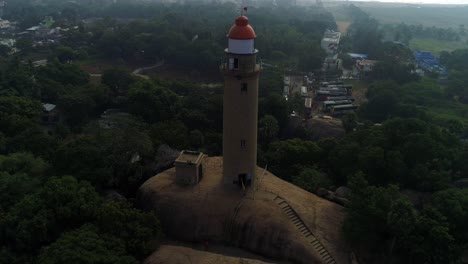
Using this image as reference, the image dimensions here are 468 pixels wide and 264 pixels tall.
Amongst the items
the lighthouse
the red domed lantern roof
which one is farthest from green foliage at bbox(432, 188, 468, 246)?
the red domed lantern roof

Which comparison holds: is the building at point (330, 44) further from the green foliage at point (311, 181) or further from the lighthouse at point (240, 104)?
the lighthouse at point (240, 104)

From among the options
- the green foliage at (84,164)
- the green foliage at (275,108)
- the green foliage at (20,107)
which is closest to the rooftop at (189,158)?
the green foliage at (84,164)

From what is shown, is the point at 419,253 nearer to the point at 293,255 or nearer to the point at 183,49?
the point at 293,255

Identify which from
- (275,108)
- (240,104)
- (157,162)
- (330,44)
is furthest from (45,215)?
(330,44)

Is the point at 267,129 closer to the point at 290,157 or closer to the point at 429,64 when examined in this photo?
the point at 290,157

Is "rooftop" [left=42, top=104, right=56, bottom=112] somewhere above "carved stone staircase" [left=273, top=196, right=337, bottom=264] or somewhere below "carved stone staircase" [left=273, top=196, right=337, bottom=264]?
below

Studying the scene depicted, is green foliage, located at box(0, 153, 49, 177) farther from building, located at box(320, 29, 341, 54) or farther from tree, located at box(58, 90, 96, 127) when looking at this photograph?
building, located at box(320, 29, 341, 54)
